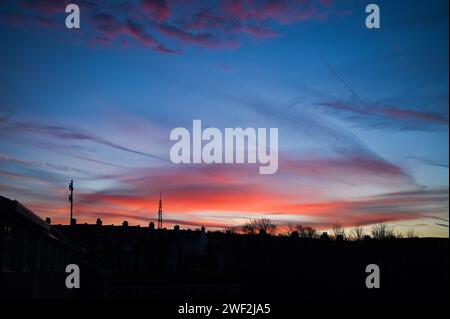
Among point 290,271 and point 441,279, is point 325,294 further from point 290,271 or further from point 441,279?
point 441,279

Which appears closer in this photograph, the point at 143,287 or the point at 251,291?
the point at 143,287

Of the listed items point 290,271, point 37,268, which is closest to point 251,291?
point 290,271

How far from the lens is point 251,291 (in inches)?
2249

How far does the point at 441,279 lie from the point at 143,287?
29.4m

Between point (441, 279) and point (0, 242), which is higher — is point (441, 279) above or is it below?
below

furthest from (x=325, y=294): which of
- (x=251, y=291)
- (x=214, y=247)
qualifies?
(x=214, y=247)

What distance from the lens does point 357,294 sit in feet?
187

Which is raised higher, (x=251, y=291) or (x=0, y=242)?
(x=0, y=242)
